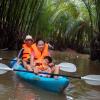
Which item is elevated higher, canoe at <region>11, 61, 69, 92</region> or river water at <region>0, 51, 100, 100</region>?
canoe at <region>11, 61, 69, 92</region>

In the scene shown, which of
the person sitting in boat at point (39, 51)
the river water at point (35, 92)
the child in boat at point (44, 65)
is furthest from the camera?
the person sitting in boat at point (39, 51)

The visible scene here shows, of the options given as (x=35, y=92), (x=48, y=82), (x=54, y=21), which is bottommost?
(x=35, y=92)

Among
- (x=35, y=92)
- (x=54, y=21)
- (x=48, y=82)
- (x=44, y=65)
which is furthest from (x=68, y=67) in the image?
(x=54, y=21)

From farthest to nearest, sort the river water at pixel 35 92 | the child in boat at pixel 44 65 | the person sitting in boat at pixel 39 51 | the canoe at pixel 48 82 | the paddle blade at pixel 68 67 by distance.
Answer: the paddle blade at pixel 68 67, the person sitting in boat at pixel 39 51, the child in boat at pixel 44 65, the canoe at pixel 48 82, the river water at pixel 35 92

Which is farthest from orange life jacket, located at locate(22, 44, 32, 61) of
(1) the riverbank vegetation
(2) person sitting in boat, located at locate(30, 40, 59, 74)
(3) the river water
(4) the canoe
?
(1) the riverbank vegetation

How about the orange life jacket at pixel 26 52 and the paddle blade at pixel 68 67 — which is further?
the orange life jacket at pixel 26 52

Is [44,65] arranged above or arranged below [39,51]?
below

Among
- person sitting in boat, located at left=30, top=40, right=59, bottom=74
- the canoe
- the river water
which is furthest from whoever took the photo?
person sitting in boat, located at left=30, top=40, right=59, bottom=74

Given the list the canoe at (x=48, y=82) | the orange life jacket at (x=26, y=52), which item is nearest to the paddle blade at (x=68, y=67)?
the canoe at (x=48, y=82)

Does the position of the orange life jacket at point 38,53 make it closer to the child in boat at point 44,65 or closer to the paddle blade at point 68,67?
the child in boat at point 44,65

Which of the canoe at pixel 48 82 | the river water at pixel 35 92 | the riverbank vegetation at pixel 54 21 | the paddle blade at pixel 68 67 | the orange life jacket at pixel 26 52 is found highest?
the riverbank vegetation at pixel 54 21

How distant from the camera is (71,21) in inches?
989

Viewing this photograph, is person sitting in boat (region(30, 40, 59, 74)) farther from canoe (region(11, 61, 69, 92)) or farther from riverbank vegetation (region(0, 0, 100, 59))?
riverbank vegetation (region(0, 0, 100, 59))

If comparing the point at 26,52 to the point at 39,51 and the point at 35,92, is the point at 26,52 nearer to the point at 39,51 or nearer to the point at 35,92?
the point at 39,51
